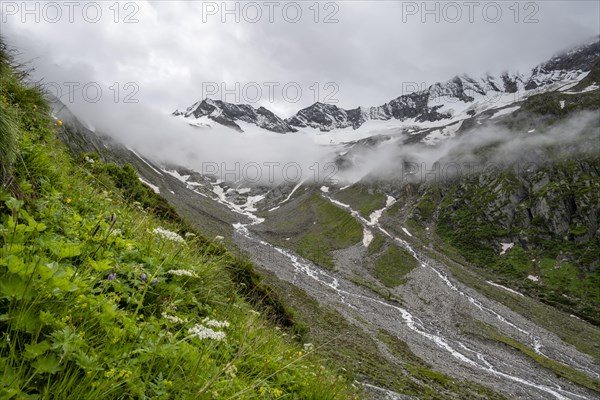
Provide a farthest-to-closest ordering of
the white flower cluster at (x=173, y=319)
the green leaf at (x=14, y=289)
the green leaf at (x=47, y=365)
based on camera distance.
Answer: the white flower cluster at (x=173, y=319) → the green leaf at (x=14, y=289) → the green leaf at (x=47, y=365)

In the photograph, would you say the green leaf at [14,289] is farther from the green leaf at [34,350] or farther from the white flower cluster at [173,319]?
the white flower cluster at [173,319]

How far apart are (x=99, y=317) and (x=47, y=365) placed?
684 millimetres

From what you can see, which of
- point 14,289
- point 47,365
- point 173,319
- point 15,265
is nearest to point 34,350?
point 47,365

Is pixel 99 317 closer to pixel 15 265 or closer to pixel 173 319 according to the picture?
pixel 15 265

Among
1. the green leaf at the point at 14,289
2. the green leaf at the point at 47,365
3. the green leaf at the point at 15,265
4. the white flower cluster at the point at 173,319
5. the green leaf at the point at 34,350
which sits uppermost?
the green leaf at the point at 15,265

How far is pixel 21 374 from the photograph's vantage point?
2.44 metres

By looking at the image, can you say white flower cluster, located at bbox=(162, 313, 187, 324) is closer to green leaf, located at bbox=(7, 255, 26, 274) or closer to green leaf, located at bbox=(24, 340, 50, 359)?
green leaf, located at bbox=(24, 340, 50, 359)

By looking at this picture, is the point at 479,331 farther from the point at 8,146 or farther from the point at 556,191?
the point at 556,191

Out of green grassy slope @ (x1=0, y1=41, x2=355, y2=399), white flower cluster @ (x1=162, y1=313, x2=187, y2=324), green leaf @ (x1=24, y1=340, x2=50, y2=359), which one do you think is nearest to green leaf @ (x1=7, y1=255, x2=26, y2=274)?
green grassy slope @ (x1=0, y1=41, x2=355, y2=399)

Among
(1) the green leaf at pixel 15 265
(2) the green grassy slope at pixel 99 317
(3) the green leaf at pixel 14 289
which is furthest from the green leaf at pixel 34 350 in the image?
(1) the green leaf at pixel 15 265

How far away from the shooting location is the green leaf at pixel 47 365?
240 cm

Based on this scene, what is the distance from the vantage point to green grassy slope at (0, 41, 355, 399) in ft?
8.44

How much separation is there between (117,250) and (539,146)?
9338 inches

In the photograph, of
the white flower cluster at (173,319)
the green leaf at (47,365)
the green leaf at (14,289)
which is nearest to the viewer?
the green leaf at (47,365)
